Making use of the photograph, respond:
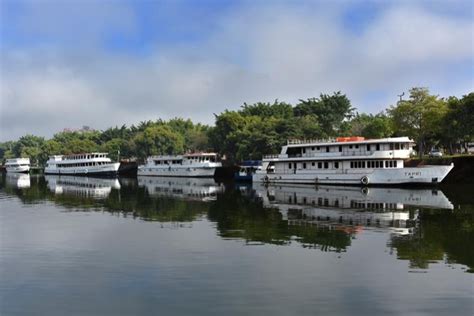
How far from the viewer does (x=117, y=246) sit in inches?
835

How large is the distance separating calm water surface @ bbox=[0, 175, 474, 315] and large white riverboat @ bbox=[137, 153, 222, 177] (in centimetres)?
4708

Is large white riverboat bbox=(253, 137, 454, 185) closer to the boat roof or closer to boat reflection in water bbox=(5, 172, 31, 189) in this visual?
the boat roof

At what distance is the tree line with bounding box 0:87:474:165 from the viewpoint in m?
56.8

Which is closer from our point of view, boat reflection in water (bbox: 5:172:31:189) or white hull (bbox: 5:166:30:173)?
boat reflection in water (bbox: 5:172:31:189)

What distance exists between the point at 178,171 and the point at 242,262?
67.8 m

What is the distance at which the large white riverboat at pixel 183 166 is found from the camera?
263 feet

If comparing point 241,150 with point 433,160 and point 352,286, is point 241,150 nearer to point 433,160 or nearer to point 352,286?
point 433,160

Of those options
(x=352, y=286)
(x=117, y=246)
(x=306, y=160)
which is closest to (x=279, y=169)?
(x=306, y=160)

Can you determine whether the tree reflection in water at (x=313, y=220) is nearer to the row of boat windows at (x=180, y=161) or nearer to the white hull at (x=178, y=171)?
the white hull at (x=178, y=171)

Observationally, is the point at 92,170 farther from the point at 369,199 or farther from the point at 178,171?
the point at 369,199

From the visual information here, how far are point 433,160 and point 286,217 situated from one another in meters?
30.8

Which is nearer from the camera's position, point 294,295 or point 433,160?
point 294,295

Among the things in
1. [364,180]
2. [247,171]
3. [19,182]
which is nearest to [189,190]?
[247,171]

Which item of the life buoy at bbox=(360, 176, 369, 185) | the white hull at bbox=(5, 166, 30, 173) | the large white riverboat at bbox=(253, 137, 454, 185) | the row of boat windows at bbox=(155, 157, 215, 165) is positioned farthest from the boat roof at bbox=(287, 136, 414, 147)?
the white hull at bbox=(5, 166, 30, 173)
